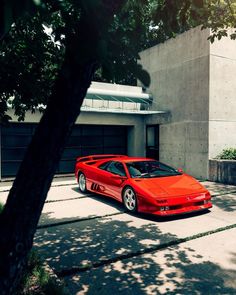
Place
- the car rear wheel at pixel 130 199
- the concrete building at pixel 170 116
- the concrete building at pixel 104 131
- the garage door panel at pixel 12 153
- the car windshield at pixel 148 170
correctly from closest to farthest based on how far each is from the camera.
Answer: the car rear wheel at pixel 130 199 < the car windshield at pixel 148 170 < the concrete building at pixel 170 116 < the garage door panel at pixel 12 153 < the concrete building at pixel 104 131

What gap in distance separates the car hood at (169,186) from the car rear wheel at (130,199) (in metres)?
0.30

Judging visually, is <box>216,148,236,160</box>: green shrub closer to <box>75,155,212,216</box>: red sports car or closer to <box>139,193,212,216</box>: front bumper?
<box>75,155,212,216</box>: red sports car

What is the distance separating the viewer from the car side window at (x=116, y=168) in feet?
27.2

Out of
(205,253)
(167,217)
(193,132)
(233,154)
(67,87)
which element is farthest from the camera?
(193,132)

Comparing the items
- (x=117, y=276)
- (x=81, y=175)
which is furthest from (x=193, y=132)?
(x=117, y=276)

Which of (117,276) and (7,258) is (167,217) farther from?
(7,258)

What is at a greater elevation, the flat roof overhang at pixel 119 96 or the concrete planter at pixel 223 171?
the flat roof overhang at pixel 119 96

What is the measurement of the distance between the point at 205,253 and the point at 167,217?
2.21 meters

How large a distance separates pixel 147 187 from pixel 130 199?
65 cm

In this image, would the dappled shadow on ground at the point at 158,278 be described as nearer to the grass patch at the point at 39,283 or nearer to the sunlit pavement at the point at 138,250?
the sunlit pavement at the point at 138,250

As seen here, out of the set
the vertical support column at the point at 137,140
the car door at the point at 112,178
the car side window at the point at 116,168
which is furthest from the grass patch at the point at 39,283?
the vertical support column at the point at 137,140

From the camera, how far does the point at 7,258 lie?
2.78 metres

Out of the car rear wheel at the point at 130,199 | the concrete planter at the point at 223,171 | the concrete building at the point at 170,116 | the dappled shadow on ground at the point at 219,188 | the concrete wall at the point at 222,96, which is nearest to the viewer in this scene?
the car rear wheel at the point at 130,199

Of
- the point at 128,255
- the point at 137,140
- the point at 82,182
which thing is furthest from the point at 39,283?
the point at 137,140
